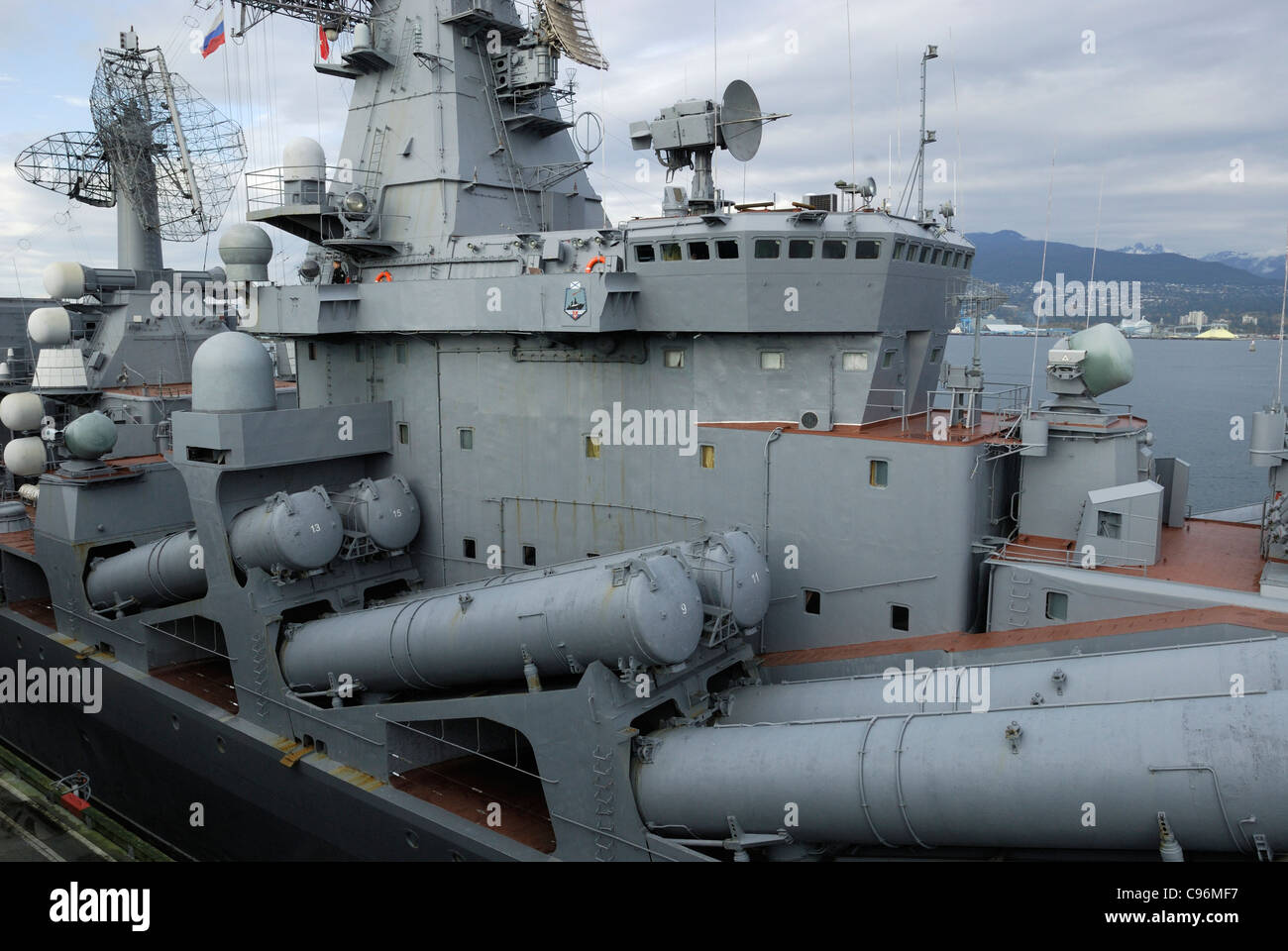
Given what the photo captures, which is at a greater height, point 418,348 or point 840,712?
point 418,348

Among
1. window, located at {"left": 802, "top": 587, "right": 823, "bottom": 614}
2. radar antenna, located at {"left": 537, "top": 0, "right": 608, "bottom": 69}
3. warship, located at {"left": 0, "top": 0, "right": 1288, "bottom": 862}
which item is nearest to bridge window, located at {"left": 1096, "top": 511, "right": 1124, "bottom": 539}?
warship, located at {"left": 0, "top": 0, "right": 1288, "bottom": 862}

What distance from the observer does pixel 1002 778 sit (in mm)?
7441

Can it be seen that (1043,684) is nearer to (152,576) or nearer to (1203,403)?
(152,576)

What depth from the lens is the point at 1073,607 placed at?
10359 mm

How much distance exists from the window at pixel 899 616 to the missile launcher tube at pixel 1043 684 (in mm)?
1362

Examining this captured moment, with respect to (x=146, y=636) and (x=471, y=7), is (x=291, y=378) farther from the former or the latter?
(x=471, y=7)

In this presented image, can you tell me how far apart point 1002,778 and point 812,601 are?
4.66 metres

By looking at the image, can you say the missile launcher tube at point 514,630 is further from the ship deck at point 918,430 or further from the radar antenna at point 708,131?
the radar antenna at point 708,131

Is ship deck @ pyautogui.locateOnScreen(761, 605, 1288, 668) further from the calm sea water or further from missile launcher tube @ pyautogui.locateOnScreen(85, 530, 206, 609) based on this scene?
the calm sea water

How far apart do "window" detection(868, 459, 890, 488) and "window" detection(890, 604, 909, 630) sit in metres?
1.59

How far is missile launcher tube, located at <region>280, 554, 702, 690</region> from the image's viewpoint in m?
9.39
